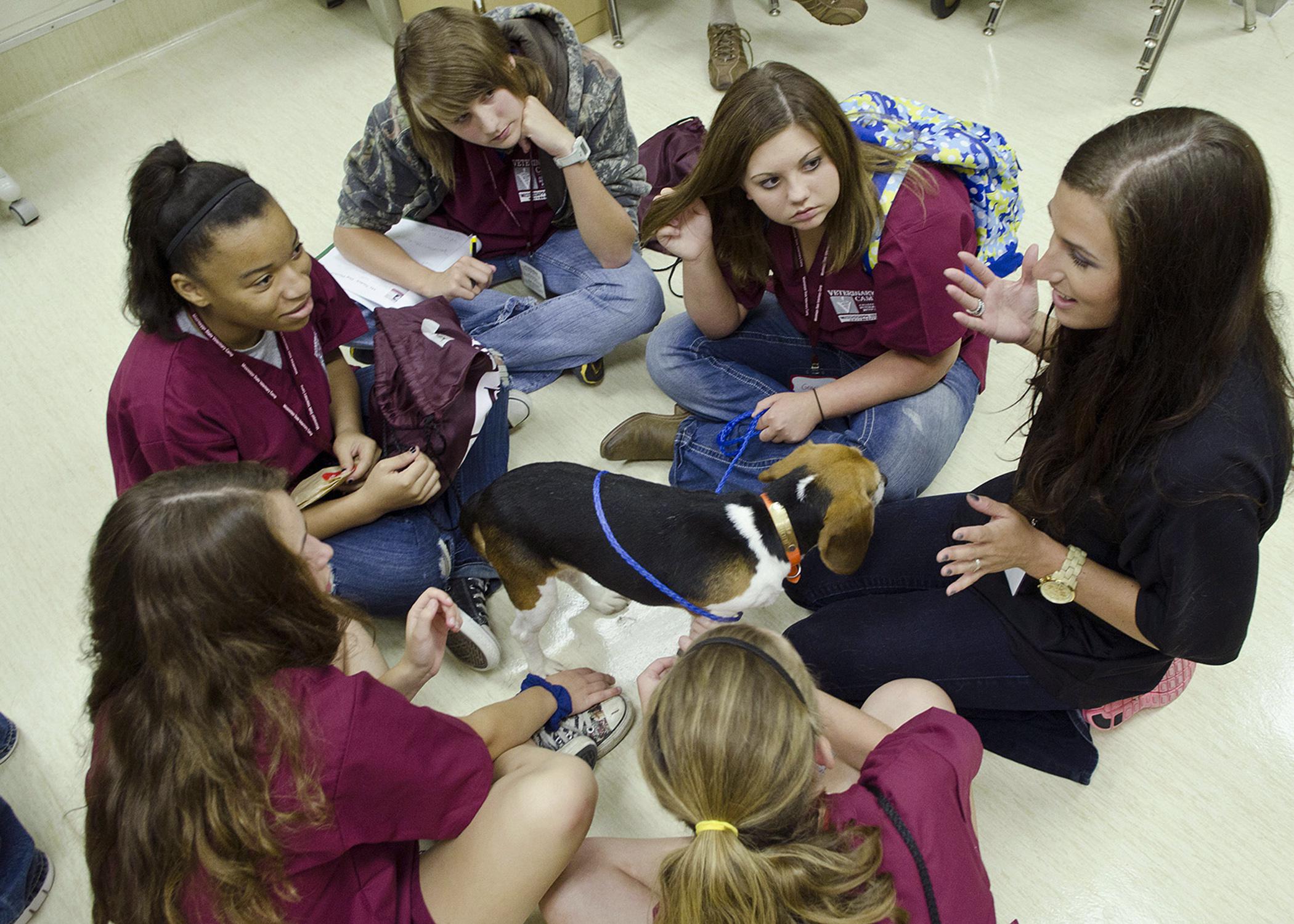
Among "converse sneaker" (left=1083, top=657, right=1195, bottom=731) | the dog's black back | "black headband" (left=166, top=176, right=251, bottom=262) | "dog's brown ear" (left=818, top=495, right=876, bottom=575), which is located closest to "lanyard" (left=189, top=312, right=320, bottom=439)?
"black headband" (left=166, top=176, right=251, bottom=262)

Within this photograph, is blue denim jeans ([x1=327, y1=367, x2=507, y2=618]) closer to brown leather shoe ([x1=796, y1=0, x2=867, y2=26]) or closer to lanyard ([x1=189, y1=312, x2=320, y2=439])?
lanyard ([x1=189, y1=312, x2=320, y2=439])

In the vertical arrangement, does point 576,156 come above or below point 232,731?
above

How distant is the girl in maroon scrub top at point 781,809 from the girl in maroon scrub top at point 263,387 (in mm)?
983

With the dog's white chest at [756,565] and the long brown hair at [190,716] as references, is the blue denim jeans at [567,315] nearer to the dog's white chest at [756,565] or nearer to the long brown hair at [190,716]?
the dog's white chest at [756,565]

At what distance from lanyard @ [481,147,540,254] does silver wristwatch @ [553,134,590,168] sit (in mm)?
165

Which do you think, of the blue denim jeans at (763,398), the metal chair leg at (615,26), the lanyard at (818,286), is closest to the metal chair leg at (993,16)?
the metal chair leg at (615,26)

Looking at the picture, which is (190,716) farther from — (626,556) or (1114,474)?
(1114,474)

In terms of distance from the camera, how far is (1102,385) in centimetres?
139

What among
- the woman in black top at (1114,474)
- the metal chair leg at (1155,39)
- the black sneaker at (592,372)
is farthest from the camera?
the metal chair leg at (1155,39)

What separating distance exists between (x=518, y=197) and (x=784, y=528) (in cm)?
134

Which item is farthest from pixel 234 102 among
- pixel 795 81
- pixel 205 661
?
pixel 205 661

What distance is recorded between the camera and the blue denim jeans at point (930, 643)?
70.7 inches

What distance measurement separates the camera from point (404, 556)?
2.12 m

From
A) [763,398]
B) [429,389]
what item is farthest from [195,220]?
[763,398]
